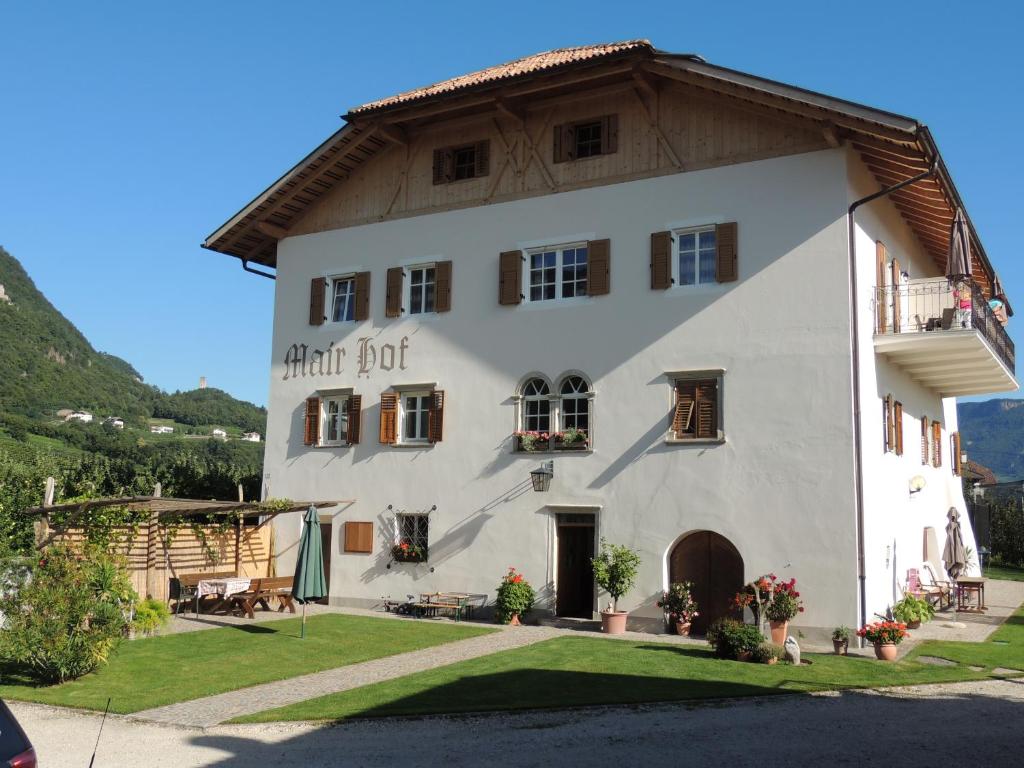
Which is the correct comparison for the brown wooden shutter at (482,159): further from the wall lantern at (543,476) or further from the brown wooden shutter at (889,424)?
the brown wooden shutter at (889,424)

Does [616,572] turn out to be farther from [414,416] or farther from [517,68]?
[517,68]

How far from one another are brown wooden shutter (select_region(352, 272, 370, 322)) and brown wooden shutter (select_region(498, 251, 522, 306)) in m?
3.40

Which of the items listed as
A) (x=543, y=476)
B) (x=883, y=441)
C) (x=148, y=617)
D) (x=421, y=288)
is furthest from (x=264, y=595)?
(x=883, y=441)

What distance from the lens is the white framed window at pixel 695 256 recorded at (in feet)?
56.5

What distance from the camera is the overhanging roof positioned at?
1555cm

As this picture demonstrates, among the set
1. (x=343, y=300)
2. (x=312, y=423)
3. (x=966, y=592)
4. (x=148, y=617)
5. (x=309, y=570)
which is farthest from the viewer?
(x=343, y=300)

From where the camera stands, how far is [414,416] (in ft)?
67.1

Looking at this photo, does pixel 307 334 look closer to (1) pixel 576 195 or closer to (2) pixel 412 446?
(2) pixel 412 446

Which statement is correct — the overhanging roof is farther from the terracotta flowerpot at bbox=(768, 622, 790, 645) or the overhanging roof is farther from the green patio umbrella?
the green patio umbrella

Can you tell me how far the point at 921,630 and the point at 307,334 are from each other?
13870 millimetres

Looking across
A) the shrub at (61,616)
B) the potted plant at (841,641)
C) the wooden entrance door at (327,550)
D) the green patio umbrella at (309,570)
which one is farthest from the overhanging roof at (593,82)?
the shrub at (61,616)

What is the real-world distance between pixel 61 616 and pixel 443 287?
10240 millimetres

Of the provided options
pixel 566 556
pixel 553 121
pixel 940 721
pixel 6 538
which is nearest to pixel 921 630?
pixel 566 556

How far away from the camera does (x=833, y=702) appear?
36.3 ft
